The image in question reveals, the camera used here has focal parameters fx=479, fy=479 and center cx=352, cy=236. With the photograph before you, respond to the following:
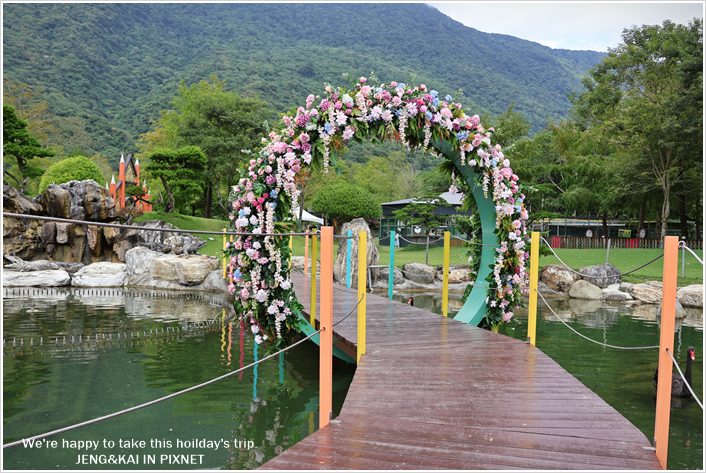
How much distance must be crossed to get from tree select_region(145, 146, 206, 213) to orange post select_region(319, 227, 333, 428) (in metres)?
22.8

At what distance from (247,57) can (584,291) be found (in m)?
70.4

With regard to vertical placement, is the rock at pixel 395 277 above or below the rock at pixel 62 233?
below

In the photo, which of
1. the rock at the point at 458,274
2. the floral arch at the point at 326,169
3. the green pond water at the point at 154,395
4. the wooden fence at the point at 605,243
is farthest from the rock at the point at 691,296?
the wooden fence at the point at 605,243

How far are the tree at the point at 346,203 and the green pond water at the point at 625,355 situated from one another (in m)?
16.3

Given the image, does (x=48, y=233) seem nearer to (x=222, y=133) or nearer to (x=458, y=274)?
(x=458, y=274)

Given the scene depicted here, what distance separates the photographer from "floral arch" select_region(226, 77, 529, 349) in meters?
5.62

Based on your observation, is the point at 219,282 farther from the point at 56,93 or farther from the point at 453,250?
the point at 56,93

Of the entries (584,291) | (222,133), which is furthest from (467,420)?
(222,133)

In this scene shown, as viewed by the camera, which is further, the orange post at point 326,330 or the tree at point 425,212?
the tree at point 425,212

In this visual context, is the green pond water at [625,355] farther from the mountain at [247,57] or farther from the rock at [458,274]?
the mountain at [247,57]

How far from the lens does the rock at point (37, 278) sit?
550 inches

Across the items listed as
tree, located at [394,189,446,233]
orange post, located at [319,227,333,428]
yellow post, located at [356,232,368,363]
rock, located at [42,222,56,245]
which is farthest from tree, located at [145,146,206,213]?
orange post, located at [319,227,333,428]

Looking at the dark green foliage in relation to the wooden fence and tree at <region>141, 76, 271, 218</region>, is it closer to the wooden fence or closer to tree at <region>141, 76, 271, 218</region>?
tree at <region>141, 76, 271, 218</region>

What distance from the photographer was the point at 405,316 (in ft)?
22.6
